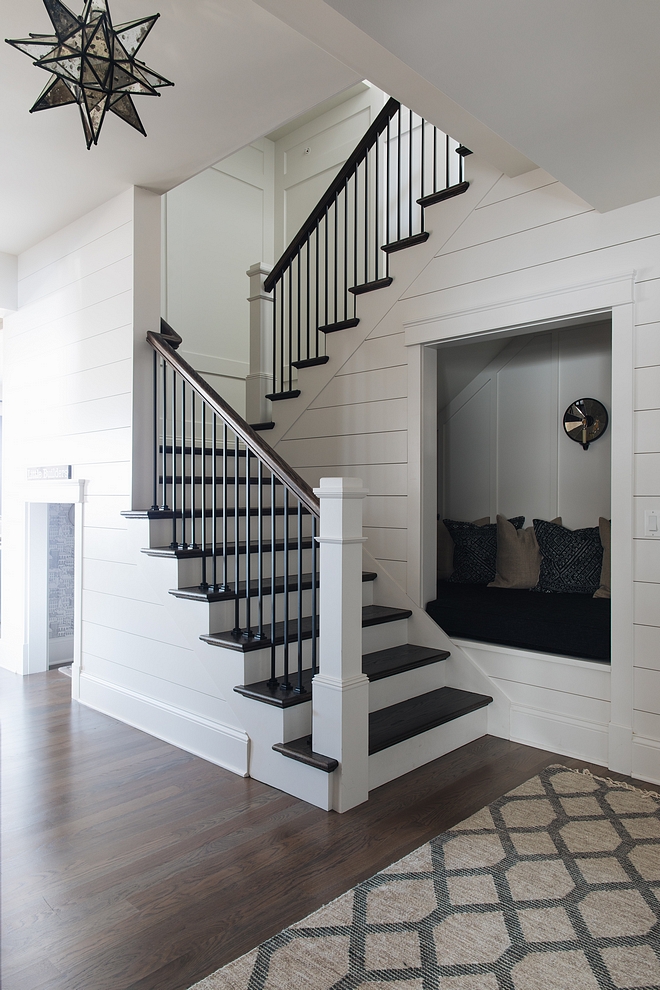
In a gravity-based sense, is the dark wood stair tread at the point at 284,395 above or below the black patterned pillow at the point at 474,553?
above

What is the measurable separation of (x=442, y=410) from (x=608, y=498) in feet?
4.60

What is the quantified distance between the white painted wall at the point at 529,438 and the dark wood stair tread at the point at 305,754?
2572 millimetres

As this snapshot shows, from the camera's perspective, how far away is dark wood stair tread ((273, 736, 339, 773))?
8.23 feet

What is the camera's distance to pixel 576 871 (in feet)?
7.02

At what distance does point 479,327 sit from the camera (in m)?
3.42

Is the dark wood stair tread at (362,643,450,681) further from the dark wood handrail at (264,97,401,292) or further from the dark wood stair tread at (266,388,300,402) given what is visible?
the dark wood handrail at (264,97,401,292)

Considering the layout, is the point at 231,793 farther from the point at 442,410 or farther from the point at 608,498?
the point at 442,410

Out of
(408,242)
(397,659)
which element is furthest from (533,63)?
(397,659)

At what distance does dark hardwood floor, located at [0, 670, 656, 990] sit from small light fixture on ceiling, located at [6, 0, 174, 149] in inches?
99.5

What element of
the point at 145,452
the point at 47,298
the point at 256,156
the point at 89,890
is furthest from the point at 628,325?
the point at 256,156

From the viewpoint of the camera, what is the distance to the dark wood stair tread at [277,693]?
2684 millimetres

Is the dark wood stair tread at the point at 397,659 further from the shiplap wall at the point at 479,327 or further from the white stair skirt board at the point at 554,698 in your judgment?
the shiplap wall at the point at 479,327

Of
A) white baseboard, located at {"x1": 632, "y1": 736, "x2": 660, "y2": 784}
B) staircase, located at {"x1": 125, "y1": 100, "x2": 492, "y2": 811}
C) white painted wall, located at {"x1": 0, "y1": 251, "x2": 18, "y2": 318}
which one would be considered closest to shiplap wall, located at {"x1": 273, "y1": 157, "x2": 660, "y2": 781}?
white baseboard, located at {"x1": 632, "y1": 736, "x2": 660, "y2": 784}

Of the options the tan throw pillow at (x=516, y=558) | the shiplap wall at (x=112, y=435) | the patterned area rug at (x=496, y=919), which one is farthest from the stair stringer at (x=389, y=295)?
the patterned area rug at (x=496, y=919)
